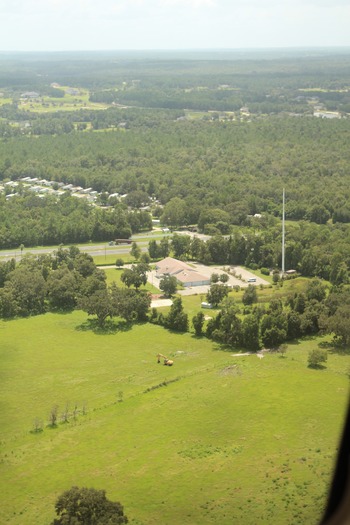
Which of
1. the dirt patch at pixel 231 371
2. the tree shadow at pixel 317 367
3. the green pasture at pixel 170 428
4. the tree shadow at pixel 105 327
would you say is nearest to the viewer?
the green pasture at pixel 170 428

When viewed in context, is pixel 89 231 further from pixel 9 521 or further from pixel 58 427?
pixel 9 521

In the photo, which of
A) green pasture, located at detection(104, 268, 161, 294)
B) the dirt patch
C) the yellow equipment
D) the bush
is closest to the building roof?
green pasture, located at detection(104, 268, 161, 294)

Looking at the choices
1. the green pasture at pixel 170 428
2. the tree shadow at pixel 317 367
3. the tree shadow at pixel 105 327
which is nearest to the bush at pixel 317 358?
the tree shadow at pixel 317 367

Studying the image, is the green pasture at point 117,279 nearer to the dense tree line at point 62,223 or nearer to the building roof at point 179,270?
the building roof at point 179,270

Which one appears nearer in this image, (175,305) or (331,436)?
(331,436)

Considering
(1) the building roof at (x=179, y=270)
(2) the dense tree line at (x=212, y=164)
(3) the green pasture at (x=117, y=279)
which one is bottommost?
(3) the green pasture at (x=117, y=279)

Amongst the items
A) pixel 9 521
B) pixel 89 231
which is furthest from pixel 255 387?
pixel 89 231
